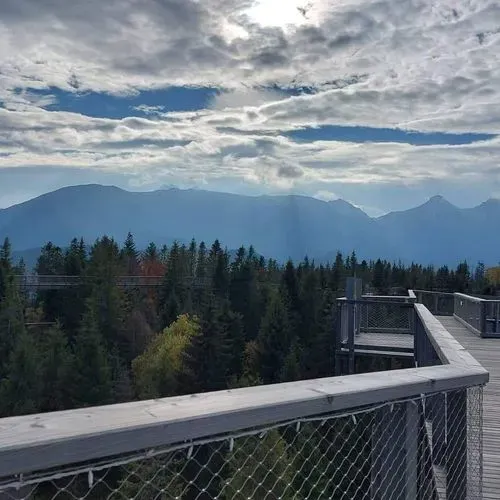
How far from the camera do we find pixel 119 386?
4225 centimetres

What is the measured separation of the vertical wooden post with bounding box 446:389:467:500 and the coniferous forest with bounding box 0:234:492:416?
33.1 metres

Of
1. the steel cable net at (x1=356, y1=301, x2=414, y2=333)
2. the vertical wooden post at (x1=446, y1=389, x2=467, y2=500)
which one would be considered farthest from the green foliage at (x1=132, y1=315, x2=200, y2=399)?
the vertical wooden post at (x1=446, y1=389, x2=467, y2=500)

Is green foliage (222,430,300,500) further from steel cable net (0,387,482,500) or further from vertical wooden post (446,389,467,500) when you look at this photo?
vertical wooden post (446,389,467,500)

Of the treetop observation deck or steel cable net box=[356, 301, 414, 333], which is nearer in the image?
the treetop observation deck

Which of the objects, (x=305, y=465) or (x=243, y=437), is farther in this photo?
(x=305, y=465)

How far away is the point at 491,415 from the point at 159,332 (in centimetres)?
5707

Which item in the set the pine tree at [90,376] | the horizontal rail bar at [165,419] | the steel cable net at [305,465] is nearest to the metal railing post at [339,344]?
the steel cable net at [305,465]

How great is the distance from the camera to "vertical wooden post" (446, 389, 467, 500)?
317 cm

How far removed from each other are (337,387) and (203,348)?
42348mm

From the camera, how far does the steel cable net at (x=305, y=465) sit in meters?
1.47

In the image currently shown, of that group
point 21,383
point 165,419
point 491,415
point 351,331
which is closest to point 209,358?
point 21,383

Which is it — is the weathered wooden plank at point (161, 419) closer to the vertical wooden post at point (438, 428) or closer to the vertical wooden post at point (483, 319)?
the vertical wooden post at point (438, 428)

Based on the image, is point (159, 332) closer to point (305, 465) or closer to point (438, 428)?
point (438, 428)

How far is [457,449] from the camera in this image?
135 inches
